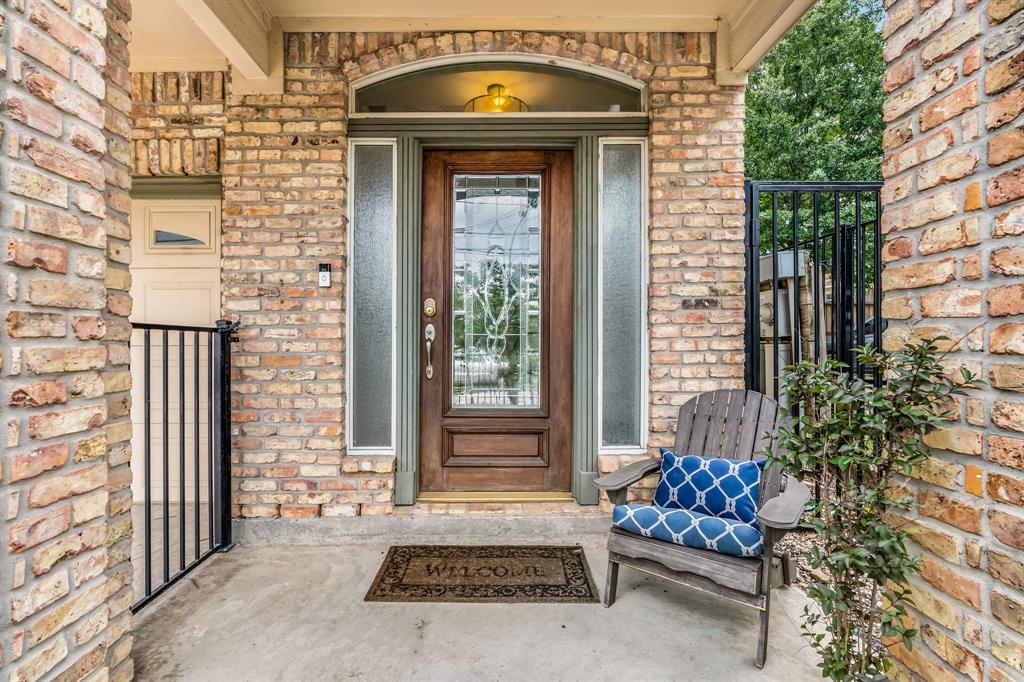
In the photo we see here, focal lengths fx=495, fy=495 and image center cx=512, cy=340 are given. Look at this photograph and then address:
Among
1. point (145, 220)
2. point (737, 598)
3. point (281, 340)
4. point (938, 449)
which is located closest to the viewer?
point (938, 449)

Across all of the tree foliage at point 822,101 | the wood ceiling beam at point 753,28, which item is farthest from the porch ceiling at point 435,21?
the tree foliage at point 822,101

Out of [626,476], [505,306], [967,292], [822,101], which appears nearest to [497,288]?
[505,306]

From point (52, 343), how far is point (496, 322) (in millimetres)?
2015

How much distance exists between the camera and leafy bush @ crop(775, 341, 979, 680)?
112 cm

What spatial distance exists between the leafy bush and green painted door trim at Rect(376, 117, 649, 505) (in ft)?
4.52

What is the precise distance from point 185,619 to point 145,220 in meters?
2.22

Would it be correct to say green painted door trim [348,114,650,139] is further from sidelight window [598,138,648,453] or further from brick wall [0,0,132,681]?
brick wall [0,0,132,681]

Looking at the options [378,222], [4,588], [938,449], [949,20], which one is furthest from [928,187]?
[378,222]

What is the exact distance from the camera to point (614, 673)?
1621 millimetres

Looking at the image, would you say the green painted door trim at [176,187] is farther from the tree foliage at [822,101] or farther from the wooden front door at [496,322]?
the tree foliage at [822,101]

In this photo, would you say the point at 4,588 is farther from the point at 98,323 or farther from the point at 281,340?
the point at 281,340

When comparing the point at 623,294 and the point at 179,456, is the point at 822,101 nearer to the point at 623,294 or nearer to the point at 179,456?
the point at 623,294

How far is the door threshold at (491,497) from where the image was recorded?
272 centimetres

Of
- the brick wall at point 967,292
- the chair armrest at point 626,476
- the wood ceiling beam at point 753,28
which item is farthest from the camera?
the wood ceiling beam at point 753,28
